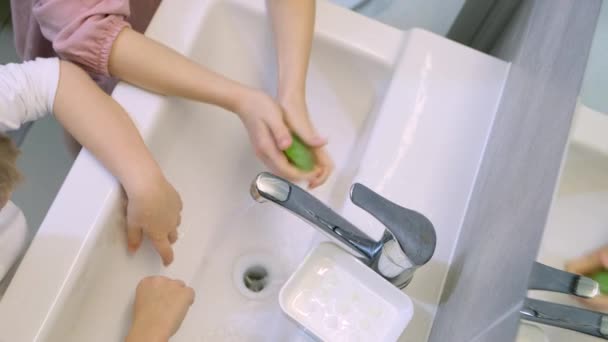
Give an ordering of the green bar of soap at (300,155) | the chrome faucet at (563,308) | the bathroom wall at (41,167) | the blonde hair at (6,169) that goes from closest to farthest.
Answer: the chrome faucet at (563,308) → the blonde hair at (6,169) → the green bar of soap at (300,155) → the bathroom wall at (41,167)

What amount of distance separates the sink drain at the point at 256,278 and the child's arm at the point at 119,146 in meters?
0.15

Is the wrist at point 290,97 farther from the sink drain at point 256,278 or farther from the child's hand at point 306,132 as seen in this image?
the sink drain at point 256,278

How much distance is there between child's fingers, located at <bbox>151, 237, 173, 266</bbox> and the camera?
1.97 feet

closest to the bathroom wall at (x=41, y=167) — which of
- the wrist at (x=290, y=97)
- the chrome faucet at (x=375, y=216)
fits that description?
the wrist at (x=290, y=97)

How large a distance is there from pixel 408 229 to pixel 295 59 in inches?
12.0

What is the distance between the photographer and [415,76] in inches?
25.2

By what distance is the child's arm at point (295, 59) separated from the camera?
0.64 metres

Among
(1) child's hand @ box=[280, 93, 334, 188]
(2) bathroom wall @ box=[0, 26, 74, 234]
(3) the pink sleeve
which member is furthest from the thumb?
(2) bathroom wall @ box=[0, 26, 74, 234]

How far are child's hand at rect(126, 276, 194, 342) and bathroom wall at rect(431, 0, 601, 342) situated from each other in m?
0.28

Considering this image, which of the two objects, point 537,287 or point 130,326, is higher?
point 537,287

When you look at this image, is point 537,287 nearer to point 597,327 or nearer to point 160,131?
point 597,327

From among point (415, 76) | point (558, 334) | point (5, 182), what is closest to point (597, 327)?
point (558, 334)

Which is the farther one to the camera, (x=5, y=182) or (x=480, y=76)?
(x=480, y=76)

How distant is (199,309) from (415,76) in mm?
397
